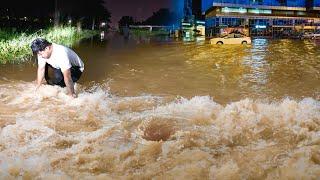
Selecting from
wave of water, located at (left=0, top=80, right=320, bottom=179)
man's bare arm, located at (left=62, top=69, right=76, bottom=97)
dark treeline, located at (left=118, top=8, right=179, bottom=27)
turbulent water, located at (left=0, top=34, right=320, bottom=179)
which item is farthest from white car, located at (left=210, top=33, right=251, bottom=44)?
dark treeline, located at (left=118, top=8, right=179, bottom=27)

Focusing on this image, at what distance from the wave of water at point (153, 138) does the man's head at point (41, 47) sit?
4.17ft

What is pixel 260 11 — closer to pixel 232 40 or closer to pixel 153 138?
pixel 232 40

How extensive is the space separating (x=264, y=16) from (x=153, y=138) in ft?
232

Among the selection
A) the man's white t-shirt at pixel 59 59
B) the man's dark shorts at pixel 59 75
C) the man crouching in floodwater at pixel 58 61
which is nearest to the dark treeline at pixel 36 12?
the man's dark shorts at pixel 59 75

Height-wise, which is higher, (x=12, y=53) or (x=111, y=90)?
(x=12, y=53)

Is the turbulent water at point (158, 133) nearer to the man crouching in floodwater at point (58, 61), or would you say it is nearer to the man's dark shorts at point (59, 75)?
the man's dark shorts at point (59, 75)

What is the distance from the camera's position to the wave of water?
5344 millimetres

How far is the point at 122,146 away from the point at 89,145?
52 cm

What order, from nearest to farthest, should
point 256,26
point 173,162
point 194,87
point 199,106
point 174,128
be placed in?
point 173,162 < point 174,128 < point 199,106 < point 194,87 < point 256,26

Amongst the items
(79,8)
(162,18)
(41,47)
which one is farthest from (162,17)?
(41,47)

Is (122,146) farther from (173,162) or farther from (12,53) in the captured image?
(12,53)

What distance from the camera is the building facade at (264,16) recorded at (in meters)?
70.1

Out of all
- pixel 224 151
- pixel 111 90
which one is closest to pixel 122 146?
pixel 224 151

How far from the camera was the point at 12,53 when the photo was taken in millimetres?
19688
